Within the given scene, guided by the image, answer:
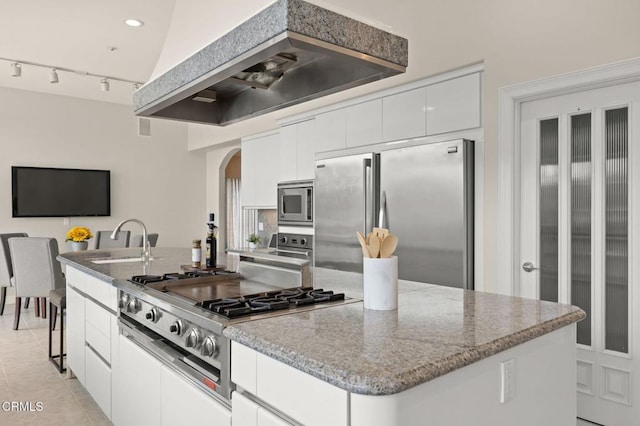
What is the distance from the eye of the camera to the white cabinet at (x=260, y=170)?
547cm

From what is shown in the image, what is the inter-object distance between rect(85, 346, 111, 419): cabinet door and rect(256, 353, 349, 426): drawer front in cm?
163

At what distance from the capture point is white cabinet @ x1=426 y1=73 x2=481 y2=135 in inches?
120

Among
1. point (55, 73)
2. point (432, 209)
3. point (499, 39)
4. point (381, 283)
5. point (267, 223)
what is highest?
point (55, 73)

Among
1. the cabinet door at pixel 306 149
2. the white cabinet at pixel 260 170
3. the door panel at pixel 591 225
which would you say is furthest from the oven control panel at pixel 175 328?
the white cabinet at pixel 260 170

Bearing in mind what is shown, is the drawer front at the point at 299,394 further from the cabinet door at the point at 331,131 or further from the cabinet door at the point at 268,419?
the cabinet door at the point at 331,131

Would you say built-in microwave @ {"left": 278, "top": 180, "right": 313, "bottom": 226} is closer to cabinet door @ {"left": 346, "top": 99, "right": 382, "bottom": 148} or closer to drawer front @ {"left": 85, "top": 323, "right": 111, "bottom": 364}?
cabinet door @ {"left": 346, "top": 99, "right": 382, "bottom": 148}

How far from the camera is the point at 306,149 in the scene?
4543mm

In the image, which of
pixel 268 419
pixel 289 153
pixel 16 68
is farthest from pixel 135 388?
pixel 16 68

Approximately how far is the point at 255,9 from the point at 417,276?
2.25 m

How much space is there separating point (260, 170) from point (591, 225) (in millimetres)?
3907

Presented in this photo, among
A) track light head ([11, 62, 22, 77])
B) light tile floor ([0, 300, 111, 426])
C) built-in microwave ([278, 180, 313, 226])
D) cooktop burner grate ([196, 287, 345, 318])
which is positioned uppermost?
track light head ([11, 62, 22, 77])

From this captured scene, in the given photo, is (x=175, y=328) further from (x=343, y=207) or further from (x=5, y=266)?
(x=5, y=266)

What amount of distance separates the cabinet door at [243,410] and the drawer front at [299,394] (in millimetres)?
57

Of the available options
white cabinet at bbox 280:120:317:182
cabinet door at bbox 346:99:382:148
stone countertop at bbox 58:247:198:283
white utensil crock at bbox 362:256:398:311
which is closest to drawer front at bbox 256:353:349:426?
white utensil crock at bbox 362:256:398:311
